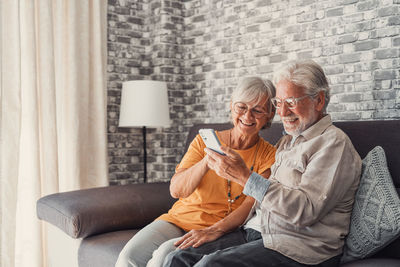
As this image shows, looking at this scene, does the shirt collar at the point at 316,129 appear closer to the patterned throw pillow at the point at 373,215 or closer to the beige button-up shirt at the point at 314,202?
the beige button-up shirt at the point at 314,202

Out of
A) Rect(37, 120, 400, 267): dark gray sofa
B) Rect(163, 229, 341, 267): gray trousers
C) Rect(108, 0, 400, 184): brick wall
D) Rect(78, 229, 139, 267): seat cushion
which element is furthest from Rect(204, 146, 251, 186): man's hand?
Rect(108, 0, 400, 184): brick wall

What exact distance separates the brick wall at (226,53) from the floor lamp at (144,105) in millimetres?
415

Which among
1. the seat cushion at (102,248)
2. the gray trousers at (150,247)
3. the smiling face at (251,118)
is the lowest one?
the seat cushion at (102,248)

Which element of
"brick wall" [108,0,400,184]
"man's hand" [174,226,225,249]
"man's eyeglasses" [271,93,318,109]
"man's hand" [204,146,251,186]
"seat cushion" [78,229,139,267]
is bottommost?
"seat cushion" [78,229,139,267]

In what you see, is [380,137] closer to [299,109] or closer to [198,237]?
[299,109]

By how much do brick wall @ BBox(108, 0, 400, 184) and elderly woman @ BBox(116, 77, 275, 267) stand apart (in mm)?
809

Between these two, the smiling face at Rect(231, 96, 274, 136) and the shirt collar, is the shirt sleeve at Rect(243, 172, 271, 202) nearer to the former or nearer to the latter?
the shirt collar

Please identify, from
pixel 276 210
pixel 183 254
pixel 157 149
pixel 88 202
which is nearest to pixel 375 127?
pixel 276 210

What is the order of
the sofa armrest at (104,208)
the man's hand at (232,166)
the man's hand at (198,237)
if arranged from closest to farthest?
the man's hand at (232,166) < the man's hand at (198,237) < the sofa armrest at (104,208)

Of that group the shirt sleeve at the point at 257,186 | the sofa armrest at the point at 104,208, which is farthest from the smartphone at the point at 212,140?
the sofa armrest at the point at 104,208

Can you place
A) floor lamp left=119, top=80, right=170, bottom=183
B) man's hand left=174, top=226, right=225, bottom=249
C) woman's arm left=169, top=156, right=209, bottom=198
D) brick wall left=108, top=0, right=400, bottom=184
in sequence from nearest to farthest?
man's hand left=174, top=226, right=225, bottom=249 → woman's arm left=169, top=156, right=209, bottom=198 → brick wall left=108, top=0, right=400, bottom=184 → floor lamp left=119, top=80, right=170, bottom=183

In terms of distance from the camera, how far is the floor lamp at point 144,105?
3.33 metres

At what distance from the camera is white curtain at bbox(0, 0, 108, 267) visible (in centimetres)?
307

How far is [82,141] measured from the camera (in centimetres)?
344
